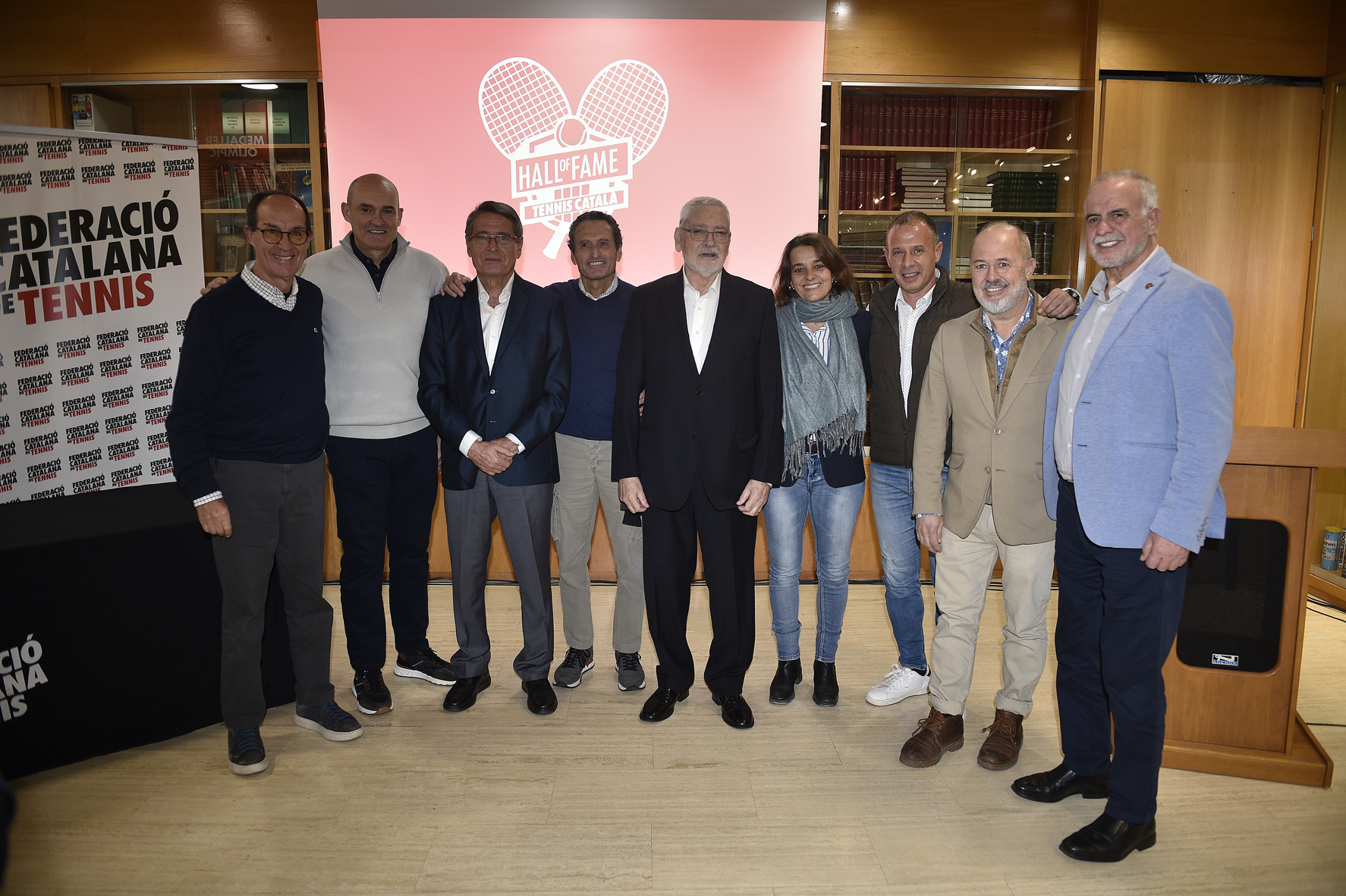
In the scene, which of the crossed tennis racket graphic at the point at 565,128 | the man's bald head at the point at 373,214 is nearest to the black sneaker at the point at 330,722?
the man's bald head at the point at 373,214

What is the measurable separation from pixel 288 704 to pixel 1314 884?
3.44m

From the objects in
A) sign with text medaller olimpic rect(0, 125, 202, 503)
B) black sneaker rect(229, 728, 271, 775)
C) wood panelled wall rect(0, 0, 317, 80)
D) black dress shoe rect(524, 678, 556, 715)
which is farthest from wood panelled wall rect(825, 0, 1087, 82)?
black sneaker rect(229, 728, 271, 775)

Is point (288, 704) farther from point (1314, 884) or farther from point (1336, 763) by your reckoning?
point (1336, 763)

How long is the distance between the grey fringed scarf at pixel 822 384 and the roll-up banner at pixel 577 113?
6.37 feet

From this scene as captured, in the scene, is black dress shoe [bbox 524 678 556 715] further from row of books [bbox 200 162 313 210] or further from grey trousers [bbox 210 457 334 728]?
row of books [bbox 200 162 313 210]

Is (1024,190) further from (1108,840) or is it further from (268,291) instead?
(268,291)

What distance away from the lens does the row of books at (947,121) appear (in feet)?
16.5

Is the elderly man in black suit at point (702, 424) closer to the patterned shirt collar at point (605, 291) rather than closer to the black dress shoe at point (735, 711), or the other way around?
the black dress shoe at point (735, 711)

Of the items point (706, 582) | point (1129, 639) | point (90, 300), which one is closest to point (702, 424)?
point (706, 582)

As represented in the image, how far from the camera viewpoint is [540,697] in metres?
3.02

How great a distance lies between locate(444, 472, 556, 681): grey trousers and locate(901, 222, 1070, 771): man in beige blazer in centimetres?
141

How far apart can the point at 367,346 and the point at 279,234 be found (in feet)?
1.62

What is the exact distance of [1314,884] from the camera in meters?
2.03

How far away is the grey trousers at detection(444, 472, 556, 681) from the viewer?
2973 mm
